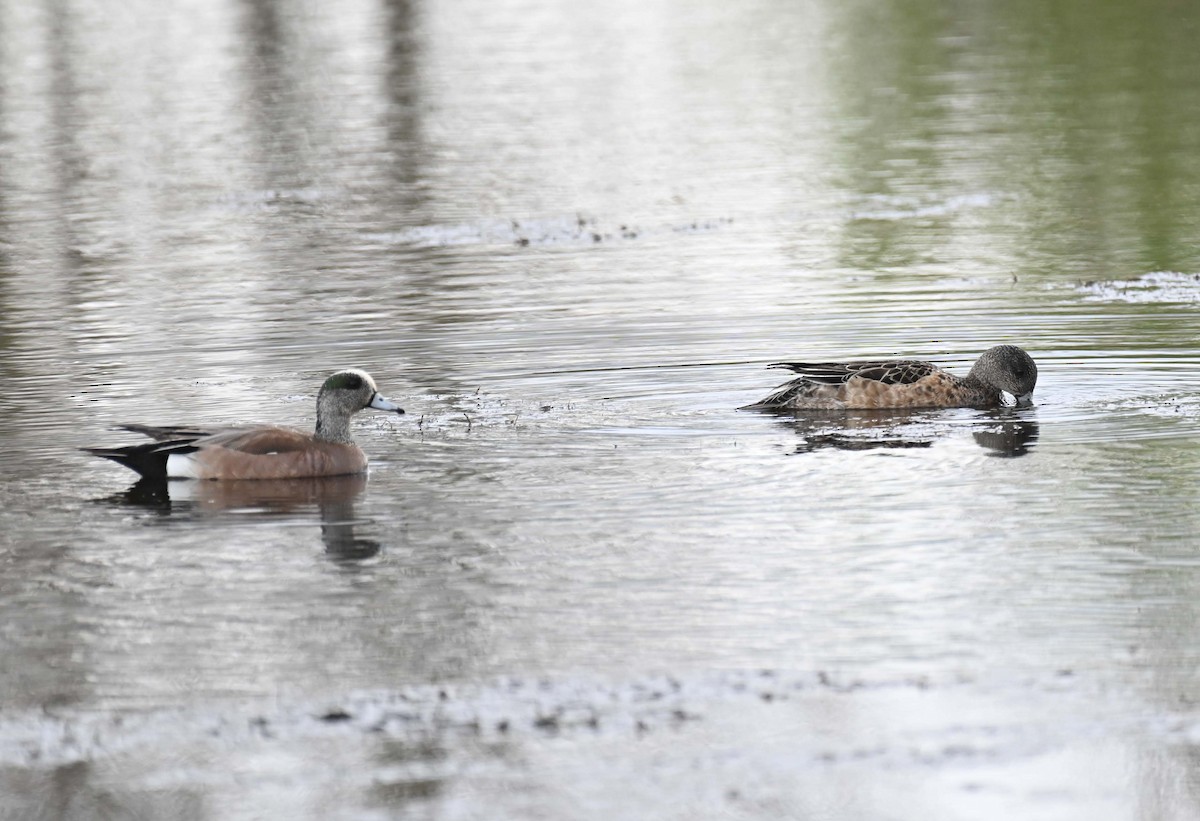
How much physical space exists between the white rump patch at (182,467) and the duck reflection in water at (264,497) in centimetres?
4

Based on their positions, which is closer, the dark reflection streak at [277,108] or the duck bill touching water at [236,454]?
the duck bill touching water at [236,454]

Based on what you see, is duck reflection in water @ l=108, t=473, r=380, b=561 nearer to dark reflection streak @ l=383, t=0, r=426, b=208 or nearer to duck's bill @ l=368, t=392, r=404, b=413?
duck's bill @ l=368, t=392, r=404, b=413

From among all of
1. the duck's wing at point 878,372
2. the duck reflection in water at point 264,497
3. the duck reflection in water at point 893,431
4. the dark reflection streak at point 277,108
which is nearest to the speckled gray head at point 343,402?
the duck reflection in water at point 264,497

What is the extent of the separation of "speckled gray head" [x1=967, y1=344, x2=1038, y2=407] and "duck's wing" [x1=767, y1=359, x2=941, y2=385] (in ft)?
1.25

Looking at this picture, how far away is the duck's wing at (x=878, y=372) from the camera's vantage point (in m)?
14.6

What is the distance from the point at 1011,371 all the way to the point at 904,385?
2.42ft

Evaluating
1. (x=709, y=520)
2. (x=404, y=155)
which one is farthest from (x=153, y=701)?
(x=404, y=155)

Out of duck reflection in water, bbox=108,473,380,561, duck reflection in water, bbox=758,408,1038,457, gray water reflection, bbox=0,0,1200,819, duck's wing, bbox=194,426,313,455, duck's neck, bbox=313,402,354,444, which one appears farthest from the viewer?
duck reflection in water, bbox=758,408,1038,457

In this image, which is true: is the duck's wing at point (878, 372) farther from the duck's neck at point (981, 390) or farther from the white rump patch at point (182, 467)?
the white rump patch at point (182, 467)

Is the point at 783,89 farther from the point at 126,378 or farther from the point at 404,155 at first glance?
the point at 126,378

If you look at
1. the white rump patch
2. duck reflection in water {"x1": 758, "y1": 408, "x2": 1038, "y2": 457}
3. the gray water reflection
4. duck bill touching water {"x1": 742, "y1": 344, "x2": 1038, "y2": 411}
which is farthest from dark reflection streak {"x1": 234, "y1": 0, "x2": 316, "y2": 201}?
the white rump patch

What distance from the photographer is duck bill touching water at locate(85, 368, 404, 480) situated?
12867 mm

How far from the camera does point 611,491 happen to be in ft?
40.0

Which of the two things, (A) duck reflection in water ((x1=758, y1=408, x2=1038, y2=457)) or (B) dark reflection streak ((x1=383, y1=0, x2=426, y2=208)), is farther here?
(B) dark reflection streak ((x1=383, y1=0, x2=426, y2=208))
